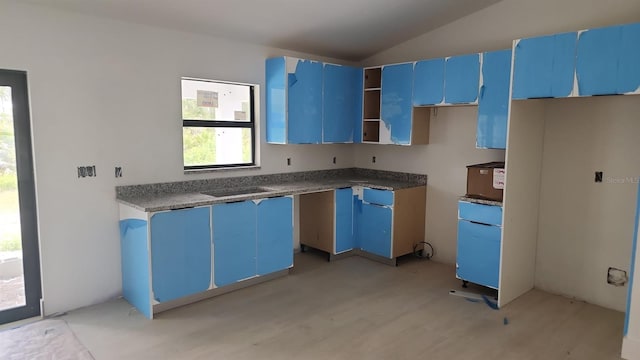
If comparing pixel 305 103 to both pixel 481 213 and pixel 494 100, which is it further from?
pixel 481 213

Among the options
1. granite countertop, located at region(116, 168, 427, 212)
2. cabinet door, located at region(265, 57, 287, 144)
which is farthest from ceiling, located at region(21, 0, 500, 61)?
granite countertop, located at region(116, 168, 427, 212)

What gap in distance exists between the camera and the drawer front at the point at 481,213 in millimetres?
3740

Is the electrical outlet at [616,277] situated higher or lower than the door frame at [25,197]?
lower

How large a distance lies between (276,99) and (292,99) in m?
0.17

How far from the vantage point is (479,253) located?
3.90m

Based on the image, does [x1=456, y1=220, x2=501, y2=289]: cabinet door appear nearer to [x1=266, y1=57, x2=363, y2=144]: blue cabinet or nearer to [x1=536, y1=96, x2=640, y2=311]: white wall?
[x1=536, y1=96, x2=640, y2=311]: white wall

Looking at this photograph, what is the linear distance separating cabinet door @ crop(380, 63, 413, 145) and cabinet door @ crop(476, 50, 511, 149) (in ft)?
2.76

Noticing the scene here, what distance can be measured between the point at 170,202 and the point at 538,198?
3324mm

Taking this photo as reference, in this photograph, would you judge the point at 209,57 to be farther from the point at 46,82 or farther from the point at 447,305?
the point at 447,305

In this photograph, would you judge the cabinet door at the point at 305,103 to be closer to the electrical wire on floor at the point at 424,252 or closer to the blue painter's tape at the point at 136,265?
the electrical wire on floor at the point at 424,252

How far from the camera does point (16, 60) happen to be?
309 cm

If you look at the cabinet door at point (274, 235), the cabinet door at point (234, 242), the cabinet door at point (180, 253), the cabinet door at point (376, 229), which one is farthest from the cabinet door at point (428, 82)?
the cabinet door at point (180, 253)

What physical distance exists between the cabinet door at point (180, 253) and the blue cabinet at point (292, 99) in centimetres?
137

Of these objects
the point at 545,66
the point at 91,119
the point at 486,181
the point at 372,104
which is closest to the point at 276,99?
the point at 372,104
